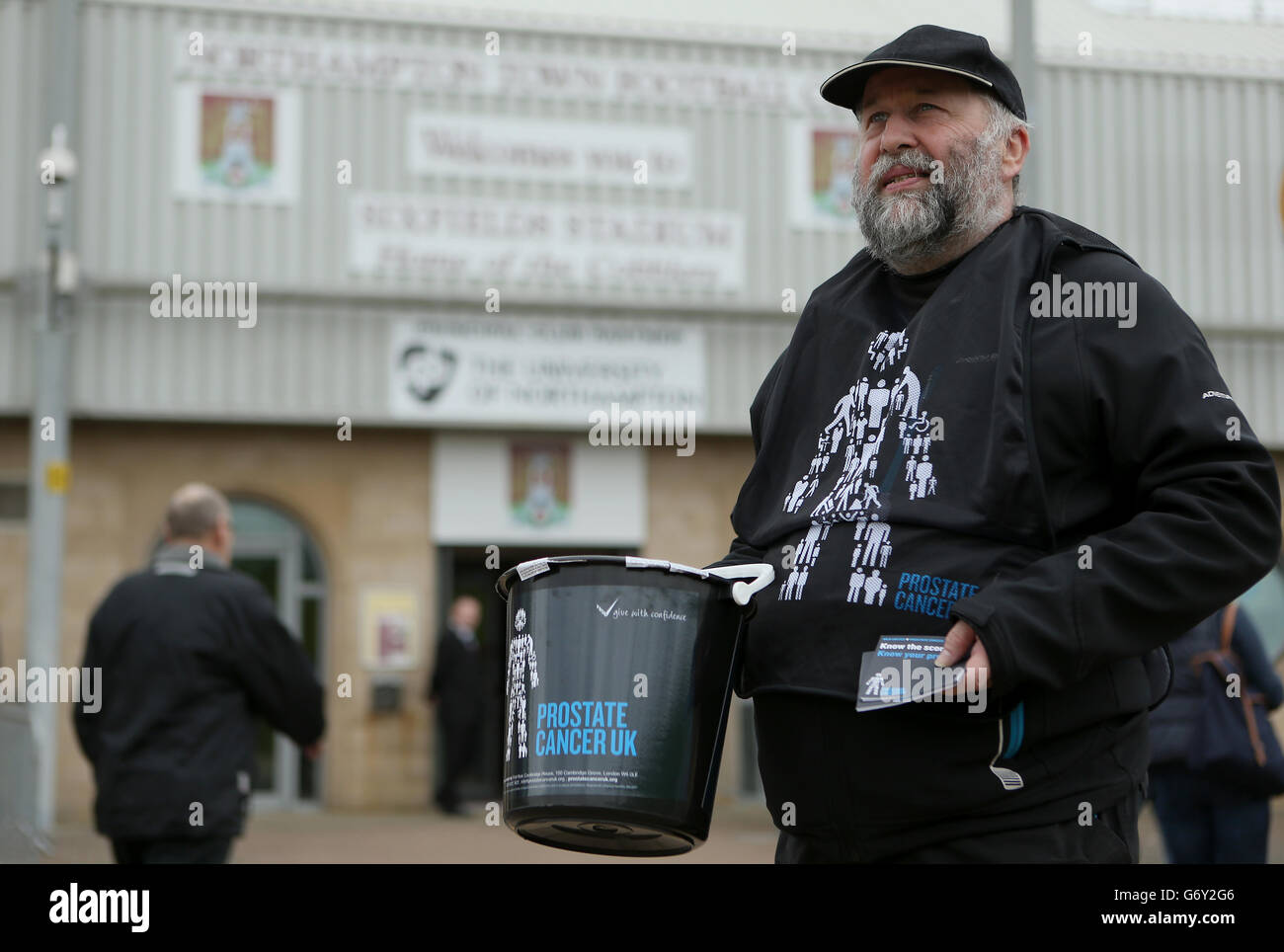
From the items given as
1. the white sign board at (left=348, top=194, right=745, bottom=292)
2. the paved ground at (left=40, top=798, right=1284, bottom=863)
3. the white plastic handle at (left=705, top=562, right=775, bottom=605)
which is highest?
the white sign board at (left=348, top=194, right=745, bottom=292)

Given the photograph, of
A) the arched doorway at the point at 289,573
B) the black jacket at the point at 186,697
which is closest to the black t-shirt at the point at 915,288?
the black jacket at the point at 186,697

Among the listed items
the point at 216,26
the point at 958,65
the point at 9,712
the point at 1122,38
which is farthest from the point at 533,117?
the point at 958,65

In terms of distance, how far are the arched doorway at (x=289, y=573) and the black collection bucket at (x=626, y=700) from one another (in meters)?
14.6

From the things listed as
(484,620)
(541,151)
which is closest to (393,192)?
(541,151)

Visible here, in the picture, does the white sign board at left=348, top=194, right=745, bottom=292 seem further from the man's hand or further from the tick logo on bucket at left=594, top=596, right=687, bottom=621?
the man's hand

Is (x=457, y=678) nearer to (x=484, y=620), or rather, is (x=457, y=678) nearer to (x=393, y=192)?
(x=484, y=620)

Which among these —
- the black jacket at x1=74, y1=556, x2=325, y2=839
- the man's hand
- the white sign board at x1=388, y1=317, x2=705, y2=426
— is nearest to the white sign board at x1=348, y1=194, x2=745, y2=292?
the white sign board at x1=388, y1=317, x2=705, y2=426

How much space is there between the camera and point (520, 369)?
16.8 meters

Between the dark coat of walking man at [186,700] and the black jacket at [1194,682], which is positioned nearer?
the dark coat of walking man at [186,700]

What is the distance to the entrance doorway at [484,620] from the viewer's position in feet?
56.3

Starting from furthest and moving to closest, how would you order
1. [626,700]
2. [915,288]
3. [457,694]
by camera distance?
[457,694]
[915,288]
[626,700]

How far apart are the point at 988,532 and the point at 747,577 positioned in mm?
389

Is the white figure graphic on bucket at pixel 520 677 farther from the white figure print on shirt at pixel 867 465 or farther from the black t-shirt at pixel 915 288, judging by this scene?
the black t-shirt at pixel 915 288

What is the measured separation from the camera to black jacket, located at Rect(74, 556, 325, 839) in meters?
5.42
